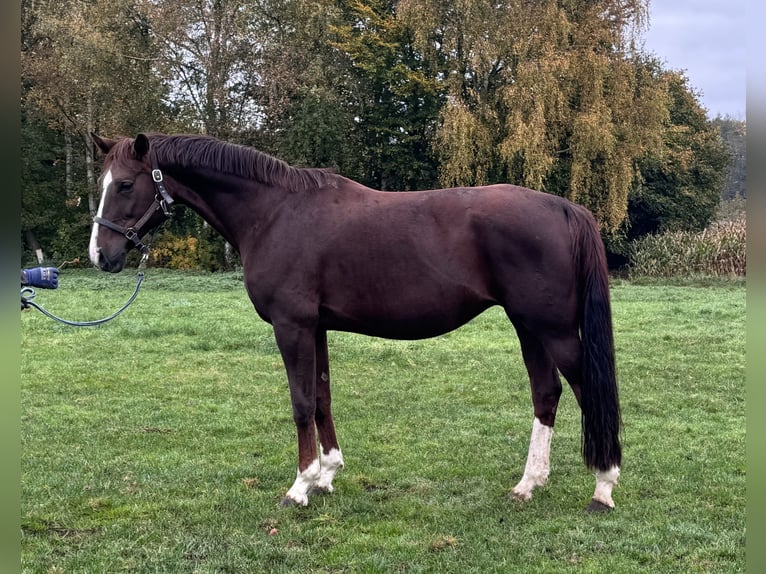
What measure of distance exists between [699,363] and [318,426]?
6.45m

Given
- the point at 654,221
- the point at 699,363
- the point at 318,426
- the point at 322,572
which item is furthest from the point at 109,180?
the point at 654,221

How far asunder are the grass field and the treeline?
46.2ft

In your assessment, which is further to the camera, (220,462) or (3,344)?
(220,462)

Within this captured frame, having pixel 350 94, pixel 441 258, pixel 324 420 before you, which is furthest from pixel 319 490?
pixel 350 94

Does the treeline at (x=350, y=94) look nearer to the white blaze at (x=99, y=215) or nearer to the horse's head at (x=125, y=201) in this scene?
the horse's head at (x=125, y=201)

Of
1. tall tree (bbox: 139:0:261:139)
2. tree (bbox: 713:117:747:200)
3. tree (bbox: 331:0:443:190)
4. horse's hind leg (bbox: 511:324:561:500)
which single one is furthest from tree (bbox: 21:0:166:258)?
tree (bbox: 713:117:747:200)

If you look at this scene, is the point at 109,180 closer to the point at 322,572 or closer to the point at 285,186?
the point at 285,186

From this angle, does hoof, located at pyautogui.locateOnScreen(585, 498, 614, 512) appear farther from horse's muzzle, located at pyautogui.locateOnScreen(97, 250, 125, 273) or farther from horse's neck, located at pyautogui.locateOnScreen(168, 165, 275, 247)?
horse's muzzle, located at pyautogui.locateOnScreen(97, 250, 125, 273)

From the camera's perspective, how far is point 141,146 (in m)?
4.10

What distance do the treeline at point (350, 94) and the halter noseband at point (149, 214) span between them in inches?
743

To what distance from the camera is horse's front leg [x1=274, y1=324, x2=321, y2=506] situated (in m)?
4.12

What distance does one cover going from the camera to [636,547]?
3395mm

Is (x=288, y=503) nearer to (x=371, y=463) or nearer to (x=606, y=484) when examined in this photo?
(x=371, y=463)

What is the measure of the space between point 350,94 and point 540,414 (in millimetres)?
25740
